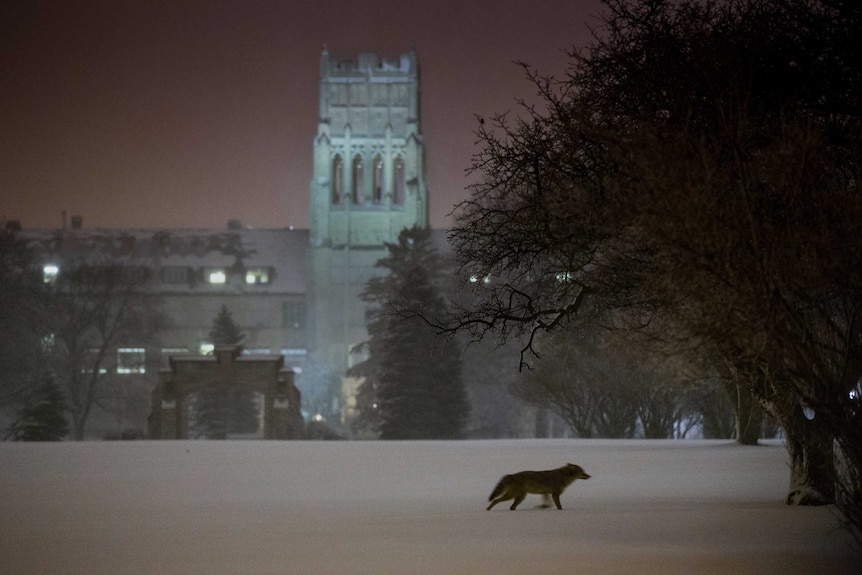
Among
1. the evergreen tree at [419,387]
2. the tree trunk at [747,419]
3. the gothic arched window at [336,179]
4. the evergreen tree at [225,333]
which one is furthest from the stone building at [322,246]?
the tree trunk at [747,419]

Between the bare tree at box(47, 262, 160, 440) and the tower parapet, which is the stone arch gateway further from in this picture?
the tower parapet

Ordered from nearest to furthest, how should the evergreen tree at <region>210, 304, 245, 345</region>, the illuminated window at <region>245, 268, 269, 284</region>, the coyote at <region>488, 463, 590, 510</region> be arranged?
1. the coyote at <region>488, 463, 590, 510</region>
2. the evergreen tree at <region>210, 304, 245, 345</region>
3. the illuminated window at <region>245, 268, 269, 284</region>

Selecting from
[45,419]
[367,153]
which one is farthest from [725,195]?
[367,153]

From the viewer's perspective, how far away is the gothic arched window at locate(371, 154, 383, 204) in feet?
348

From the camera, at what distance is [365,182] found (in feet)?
349

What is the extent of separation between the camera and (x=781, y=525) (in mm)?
12938

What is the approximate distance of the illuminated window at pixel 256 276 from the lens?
4377 inches

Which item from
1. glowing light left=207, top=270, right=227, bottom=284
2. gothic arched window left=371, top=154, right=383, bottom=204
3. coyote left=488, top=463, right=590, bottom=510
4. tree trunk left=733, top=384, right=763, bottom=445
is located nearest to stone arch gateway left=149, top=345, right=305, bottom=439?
tree trunk left=733, top=384, right=763, bottom=445

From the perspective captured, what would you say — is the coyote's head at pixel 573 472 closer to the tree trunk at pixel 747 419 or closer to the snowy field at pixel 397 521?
the snowy field at pixel 397 521

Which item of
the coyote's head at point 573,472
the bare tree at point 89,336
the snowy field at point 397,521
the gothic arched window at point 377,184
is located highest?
the gothic arched window at point 377,184

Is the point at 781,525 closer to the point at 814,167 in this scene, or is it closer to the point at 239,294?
the point at 814,167

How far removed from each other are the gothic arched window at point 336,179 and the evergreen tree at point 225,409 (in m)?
37.8

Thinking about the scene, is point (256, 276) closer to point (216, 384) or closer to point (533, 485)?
point (216, 384)

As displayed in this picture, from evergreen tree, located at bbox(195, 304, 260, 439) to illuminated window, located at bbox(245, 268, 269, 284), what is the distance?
41.4 metres
